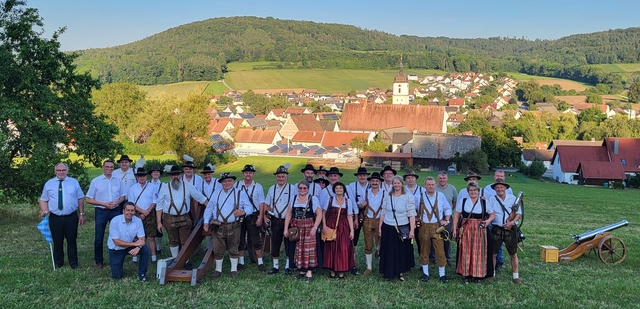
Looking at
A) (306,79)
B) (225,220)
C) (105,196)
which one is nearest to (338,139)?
(105,196)

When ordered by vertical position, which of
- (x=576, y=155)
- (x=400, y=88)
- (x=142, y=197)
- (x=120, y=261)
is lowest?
(x=576, y=155)

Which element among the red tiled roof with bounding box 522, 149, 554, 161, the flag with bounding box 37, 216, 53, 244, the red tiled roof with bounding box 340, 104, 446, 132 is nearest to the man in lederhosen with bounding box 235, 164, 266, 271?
the flag with bounding box 37, 216, 53, 244

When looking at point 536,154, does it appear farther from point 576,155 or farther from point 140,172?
point 140,172

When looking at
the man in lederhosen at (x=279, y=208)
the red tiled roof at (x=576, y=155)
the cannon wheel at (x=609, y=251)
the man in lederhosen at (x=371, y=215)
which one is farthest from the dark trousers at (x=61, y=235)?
the red tiled roof at (x=576, y=155)

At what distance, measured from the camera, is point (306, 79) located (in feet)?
519

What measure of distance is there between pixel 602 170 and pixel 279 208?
44617 millimetres

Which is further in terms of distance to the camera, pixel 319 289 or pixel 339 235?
pixel 339 235

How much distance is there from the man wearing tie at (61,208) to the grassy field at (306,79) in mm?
132692

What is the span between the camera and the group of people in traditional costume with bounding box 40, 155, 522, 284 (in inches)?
320

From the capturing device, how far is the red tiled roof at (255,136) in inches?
2857

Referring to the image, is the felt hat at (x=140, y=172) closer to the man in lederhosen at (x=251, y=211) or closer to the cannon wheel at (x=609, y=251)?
the man in lederhosen at (x=251, y=211)

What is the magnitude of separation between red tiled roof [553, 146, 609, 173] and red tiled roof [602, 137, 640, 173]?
0.71 metres

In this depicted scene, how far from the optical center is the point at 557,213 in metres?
20.2

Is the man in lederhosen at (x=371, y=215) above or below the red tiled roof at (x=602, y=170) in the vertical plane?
above
